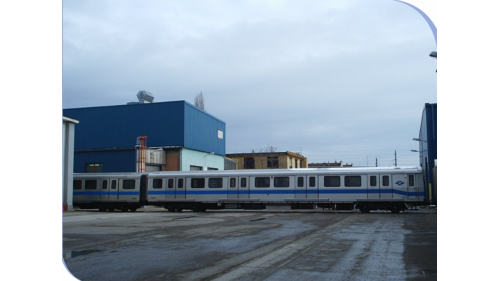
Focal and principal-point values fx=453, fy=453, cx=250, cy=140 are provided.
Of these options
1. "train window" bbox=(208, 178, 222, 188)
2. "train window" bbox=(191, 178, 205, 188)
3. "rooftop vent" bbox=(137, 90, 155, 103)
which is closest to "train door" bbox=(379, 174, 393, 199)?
"train window" bbox=(208, 178, 222, 188)

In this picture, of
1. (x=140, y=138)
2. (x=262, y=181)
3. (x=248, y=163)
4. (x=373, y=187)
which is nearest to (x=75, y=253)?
(x=262, y=181)

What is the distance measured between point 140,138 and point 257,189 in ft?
43.3

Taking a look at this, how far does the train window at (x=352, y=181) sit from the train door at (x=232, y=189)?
21.9ft

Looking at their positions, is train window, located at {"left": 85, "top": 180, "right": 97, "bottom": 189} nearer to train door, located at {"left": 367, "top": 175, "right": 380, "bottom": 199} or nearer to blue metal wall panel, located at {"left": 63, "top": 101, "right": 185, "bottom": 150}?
blue metal wall panel, located at {"left": 63, "top": 101, "right": 185, "bottom": 150}

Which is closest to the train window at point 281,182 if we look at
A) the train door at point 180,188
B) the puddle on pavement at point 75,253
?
the train door at point 180,188

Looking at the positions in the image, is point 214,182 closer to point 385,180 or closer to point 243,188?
point 243,188

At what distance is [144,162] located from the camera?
35.8m

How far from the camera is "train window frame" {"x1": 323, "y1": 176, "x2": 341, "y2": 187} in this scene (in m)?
26.8

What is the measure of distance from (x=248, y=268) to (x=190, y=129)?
30711 mm

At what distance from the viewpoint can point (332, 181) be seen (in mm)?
26922

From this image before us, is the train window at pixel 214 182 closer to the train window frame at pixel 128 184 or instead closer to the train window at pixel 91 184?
the train window frame at pixel 128 184
